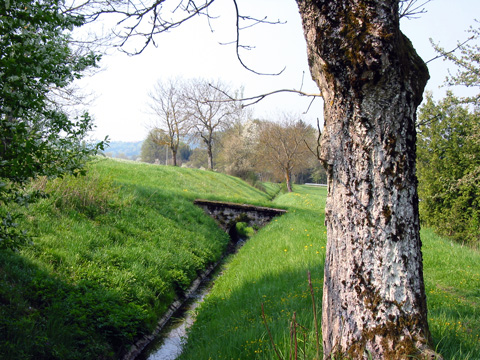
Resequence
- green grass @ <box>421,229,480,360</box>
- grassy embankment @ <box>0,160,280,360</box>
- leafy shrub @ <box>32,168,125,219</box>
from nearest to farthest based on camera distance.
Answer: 1. green grass @ <box>421,229,480,360</box>
2. grassy embankment @ <box>0,160,280,360</box>
3. leafy shrub @ <box>32,168,125,219</box>

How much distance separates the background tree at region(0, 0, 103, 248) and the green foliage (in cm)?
1160

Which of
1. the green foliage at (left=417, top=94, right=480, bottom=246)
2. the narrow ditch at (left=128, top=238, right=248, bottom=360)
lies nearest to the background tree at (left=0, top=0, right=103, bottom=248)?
the narrow ditch at (left=128, top=238, right=248, bottom=360)

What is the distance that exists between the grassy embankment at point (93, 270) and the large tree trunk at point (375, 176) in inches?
152

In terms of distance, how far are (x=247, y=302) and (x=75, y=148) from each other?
12.3ft

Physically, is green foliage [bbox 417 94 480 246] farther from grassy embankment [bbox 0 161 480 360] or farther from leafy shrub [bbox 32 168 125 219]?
leafy shrub [bbox 32 168 125 219]

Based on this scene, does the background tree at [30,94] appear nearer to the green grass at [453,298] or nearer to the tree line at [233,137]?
the green grass at [453,298]

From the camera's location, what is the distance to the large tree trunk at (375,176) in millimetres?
2561

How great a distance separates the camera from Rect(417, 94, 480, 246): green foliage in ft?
40.7

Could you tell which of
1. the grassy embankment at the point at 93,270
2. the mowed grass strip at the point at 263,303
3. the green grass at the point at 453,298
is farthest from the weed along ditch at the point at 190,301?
the green grass at the point at 453,298

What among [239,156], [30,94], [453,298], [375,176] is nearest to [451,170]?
[453,298]

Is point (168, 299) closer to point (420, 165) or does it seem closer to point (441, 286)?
point (441, 286)

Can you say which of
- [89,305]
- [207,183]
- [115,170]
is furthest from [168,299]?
[207,183]

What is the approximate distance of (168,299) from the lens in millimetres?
7656

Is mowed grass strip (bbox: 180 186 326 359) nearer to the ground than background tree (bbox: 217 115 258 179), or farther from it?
nearer to the ground
